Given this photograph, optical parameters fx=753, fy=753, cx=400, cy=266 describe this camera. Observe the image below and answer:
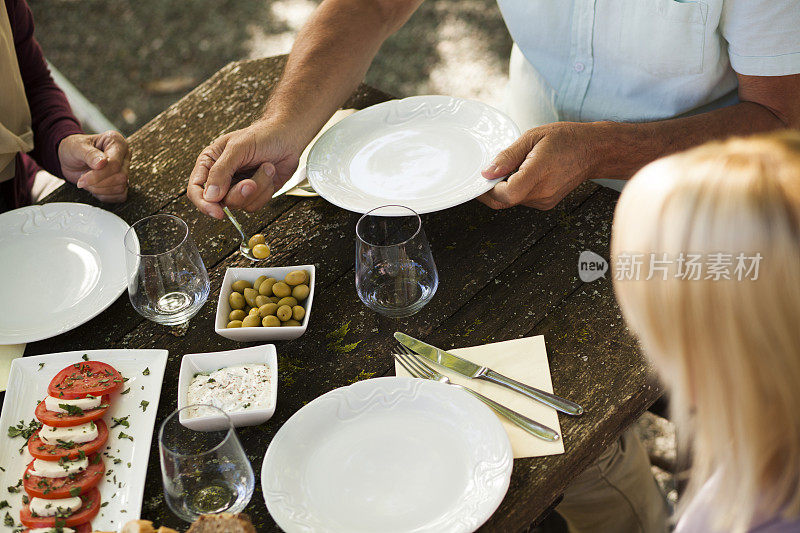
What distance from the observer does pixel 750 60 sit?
60.5 inches

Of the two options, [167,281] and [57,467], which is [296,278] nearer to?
[167,281]

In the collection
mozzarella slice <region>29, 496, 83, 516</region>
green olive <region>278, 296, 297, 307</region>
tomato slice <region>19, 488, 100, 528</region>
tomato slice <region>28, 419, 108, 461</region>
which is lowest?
tomato slice <region>19, 488, 100, 528</region>

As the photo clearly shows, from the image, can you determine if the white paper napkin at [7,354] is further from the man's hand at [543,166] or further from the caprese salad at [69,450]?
the man's hand at [543,166]

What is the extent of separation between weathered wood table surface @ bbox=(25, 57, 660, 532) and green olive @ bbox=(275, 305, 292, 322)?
5 centimetres

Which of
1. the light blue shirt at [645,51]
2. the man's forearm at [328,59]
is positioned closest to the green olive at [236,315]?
the man's forearm at [328,59]

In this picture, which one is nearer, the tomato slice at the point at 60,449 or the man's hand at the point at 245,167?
the tomato slice at the point at 60,449

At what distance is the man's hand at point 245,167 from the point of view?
1.50 meters

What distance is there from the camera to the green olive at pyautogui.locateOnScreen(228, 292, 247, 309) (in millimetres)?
1369

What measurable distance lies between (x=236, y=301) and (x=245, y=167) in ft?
1.14

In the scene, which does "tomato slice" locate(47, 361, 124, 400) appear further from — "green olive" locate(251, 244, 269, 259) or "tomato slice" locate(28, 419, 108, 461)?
"green olive" locate(251, 244, 269, 259)

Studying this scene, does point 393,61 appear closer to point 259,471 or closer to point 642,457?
point 642,457

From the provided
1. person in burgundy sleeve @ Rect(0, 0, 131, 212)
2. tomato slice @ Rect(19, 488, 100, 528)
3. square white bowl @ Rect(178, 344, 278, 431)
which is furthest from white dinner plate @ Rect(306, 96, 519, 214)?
tomato slice @ Rect(19, 488, 100, 528)

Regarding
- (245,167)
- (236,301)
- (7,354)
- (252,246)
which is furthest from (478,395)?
(7,354)

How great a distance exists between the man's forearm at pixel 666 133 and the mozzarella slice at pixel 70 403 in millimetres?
1031
